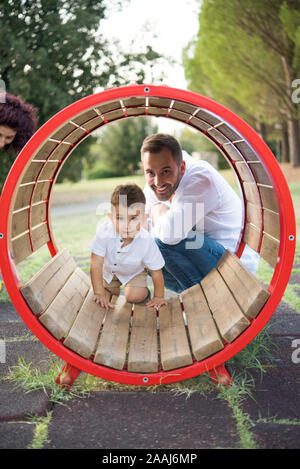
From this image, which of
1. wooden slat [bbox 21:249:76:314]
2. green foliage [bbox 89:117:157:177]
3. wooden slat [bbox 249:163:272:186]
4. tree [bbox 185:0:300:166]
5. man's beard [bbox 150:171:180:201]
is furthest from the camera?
green foliage [bbox 89:117:157:177]

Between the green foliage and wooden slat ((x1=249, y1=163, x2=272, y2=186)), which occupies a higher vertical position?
the green foliage

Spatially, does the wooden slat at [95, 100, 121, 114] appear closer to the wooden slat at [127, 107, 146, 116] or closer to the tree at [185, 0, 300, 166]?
the wooden slat at [127, 107, 146, 116]

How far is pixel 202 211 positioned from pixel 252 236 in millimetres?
463

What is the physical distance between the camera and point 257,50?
23156 mm

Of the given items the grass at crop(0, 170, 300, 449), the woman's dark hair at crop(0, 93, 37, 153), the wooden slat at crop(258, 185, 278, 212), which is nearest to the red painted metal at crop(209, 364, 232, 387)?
the grass at crop(0, 170, 300, 449)

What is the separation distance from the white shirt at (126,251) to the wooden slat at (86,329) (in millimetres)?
Result: 366

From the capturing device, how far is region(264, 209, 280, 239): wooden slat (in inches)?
133

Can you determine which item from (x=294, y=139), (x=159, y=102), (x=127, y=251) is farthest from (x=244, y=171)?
(x=294, y=139)

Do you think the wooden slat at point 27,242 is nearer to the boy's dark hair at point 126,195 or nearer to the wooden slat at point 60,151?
the wooden slat at point 60,151

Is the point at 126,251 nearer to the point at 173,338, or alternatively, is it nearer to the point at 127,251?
the point at 127,251

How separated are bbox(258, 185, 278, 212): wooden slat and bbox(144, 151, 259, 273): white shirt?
1.90 feet

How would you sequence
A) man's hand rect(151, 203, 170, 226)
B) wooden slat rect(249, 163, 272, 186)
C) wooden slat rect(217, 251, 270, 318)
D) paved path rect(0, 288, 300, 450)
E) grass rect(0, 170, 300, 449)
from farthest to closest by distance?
man's hand rect(151, 203, 170, 226) < wooden slat rect(249, 163, 272, 186) < wooden slat rect(217, 251, 270, 318) < grass rect(0, 170, 300, 449) < paved path rect(0, 288, 300, 450)

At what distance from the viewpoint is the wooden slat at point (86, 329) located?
3.13 m

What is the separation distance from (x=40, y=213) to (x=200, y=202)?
1450 mm
